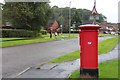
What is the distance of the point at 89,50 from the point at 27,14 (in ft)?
144

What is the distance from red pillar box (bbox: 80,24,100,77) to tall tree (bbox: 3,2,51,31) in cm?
4390

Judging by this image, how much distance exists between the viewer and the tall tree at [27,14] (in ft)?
179

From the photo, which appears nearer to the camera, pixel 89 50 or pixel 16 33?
pixel 89 50

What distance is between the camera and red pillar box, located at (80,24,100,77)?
1009cm

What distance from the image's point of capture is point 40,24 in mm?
58438

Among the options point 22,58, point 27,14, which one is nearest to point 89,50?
point 22,58

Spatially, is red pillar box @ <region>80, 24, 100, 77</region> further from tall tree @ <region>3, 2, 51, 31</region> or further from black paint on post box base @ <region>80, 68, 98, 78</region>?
tall tree @ <region>3, 2, 51, 31</region>

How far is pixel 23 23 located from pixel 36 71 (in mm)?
44566

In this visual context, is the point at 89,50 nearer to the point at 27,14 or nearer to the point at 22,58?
the point at 22,58

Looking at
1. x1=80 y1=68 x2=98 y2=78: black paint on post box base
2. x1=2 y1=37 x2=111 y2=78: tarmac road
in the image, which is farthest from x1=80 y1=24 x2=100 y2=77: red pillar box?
x1=2 y1=37 x2=111 y2=78: tarmac road

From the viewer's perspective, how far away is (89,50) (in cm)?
1011

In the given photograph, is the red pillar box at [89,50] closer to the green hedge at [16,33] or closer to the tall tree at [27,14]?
the green hedge at [16,33]

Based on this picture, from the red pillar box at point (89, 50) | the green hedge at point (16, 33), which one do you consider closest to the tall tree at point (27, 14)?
the green hedge at point (16, 33)

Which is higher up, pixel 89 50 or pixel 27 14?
pixel 27 14
